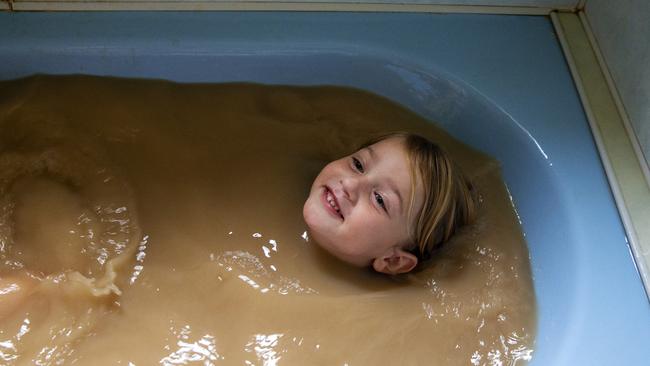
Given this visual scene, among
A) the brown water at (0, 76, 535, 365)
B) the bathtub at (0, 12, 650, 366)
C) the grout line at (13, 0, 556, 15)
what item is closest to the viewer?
the brown water at (0, 76, 535, 365)

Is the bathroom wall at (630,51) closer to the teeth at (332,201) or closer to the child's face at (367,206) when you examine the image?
the child's face at (367,206)

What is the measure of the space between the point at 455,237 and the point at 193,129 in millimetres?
565

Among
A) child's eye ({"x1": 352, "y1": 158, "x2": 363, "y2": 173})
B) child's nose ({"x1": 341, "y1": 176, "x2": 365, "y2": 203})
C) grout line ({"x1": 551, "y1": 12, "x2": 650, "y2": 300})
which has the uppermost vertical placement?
child's eye ({"x1": 352, "y1": 158, "x2": 363, "y2": 173})

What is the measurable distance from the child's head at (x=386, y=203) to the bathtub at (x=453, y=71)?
0.69 ft

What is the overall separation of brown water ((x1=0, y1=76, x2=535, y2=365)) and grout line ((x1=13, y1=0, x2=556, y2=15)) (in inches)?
6.0

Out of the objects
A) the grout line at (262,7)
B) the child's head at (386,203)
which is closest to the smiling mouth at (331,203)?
the child's head at (386,203)

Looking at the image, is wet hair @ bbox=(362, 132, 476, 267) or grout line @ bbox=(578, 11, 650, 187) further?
grout line @ bbox=(578, 11, 650, 187)

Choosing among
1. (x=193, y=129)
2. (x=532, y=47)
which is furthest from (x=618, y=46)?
(x=193, y=129)

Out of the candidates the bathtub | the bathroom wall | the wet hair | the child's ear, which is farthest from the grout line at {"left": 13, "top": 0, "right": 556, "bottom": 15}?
the child's ear

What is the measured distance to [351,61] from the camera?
1.58 m

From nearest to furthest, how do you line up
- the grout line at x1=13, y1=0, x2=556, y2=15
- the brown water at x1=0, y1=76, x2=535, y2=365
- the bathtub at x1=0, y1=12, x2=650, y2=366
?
the brown water at x1=0, y1=76, x2=535, y2=365 < the bathtub at x1=0, y1=12, x2=650, y2=366 < the grout line at x1=13, y1=0, x2=556, y2=15

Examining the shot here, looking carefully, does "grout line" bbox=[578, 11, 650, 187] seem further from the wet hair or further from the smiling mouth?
the smiling mouth

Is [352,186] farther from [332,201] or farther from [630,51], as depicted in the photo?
[630,51]

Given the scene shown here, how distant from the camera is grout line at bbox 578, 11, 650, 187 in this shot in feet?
4.83
